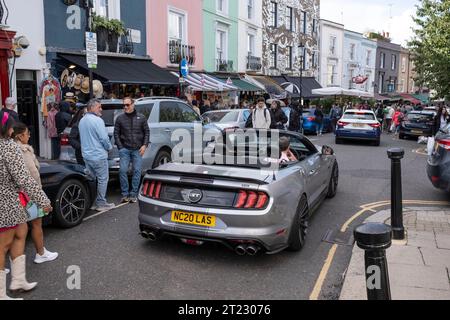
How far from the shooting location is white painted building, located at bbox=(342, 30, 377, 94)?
134ft

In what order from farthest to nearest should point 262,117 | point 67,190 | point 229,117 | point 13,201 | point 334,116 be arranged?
point 334,116 < point 229,117 < point 262,117 < point 67,190 < point 13,201

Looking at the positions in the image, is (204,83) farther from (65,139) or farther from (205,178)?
(205,178)

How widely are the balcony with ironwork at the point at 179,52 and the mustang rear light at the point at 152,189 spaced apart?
1520cm

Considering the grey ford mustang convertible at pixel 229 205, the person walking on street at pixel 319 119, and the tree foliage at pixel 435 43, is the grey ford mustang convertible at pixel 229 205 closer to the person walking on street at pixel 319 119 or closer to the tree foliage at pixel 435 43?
the tree foliage at pixel 435 43

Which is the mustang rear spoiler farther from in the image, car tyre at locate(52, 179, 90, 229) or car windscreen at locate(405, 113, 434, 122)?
car windscreen at locate(405, 113, 434, 122)

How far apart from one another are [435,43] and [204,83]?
9828 millimetres

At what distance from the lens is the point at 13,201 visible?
12.8 feet

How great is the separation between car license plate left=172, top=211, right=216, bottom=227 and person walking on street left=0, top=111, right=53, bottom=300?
1.35 m

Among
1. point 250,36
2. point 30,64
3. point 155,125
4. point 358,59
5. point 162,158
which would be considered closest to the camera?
point 155,125

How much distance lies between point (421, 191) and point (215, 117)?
25.3 feet

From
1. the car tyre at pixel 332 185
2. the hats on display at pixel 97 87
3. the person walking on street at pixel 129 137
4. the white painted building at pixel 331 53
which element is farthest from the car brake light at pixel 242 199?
the white painted building at pixel 331 53

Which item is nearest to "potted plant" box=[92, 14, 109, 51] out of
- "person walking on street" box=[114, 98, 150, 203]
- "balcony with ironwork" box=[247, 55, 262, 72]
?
"person walking on street" box=[114, 98, 150, 203]

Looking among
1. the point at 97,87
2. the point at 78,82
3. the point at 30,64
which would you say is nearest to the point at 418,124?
the point at 97,87
